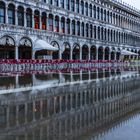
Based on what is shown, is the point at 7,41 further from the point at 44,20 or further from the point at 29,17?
the point at 44,20

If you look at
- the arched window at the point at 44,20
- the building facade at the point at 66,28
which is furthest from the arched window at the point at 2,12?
the arched window at the point at 44,20

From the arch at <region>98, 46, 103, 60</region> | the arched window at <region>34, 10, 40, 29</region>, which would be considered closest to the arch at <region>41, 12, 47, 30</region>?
the arched window at <region>34, 10, 40, 29</region>

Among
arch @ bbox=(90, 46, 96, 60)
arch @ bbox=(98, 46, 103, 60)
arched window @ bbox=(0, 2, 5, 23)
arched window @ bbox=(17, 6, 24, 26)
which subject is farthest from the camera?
arch @ bbox=(98, 46, 103, 60)

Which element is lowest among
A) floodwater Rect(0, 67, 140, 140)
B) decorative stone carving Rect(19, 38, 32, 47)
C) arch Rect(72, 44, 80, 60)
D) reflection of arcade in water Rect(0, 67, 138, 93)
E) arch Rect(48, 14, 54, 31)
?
floodwater Rect(0, 67, 140, 140)

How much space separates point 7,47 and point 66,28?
44.1 ft

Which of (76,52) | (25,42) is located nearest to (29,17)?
(25,42)

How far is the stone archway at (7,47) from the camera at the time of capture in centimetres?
3533

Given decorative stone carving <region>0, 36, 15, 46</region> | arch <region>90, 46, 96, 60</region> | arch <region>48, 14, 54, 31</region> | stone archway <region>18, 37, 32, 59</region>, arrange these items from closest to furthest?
1. decorative stone carving <region>0, 36, 15, 46</region>
2. stone archway <region>18, 37, 32, 59</region>
3. arch <region>48, 14, 54, 31</region>
4. arch <region>90, 46, 96, 60</region>

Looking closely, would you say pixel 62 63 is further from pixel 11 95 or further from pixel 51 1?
pixel 11 95

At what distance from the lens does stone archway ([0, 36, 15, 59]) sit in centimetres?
3533

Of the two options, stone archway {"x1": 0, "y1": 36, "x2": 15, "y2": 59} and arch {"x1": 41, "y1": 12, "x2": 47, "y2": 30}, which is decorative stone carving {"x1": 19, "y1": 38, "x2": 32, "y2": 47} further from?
arch {"x1": 41, "y1": 12, "x2": 47, "y2": 30}

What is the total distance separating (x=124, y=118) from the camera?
9.03 metres

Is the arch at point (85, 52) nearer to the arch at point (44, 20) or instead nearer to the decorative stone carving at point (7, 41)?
the arch at point (44, 20)

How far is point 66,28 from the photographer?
157ft
